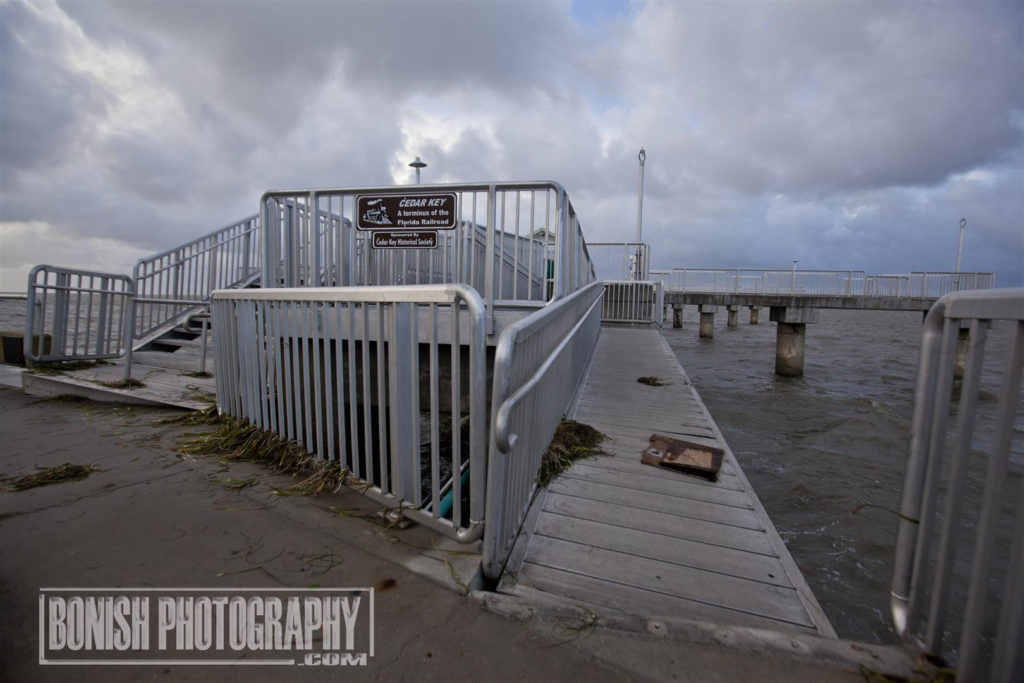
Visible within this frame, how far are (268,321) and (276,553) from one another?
74.2 inches

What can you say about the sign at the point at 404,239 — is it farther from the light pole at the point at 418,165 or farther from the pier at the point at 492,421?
the light pole at the point at 418,165

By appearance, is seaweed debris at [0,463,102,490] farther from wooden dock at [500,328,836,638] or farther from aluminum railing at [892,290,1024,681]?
aluminum railing at [892,290,1024,681]

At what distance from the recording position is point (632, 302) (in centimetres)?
1669

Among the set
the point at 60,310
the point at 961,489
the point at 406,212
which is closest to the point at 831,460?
the point at 961,489

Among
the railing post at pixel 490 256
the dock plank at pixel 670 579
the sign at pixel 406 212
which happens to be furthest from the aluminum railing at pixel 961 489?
the sign at pixel 406 212

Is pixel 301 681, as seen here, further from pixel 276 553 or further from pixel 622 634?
pixel 622 634

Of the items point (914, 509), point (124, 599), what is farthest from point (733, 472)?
point (124, 599)

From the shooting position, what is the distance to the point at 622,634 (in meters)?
1.85

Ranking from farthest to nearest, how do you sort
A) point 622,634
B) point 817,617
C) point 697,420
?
point 697,420, point 817,617, point 622,634

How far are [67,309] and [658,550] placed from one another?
25.8ft

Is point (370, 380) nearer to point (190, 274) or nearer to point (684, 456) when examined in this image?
point (684, 456)

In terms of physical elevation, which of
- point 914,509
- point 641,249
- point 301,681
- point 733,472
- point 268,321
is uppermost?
point 641,249

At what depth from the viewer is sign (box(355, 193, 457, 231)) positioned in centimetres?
493

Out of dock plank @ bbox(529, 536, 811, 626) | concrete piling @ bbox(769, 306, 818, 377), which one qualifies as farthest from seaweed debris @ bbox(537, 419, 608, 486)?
concrete piling @ bbox(769, 306, 818, 377)
